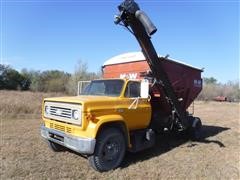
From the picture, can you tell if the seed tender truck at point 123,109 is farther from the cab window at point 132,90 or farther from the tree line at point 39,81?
the tree line at point 39,81

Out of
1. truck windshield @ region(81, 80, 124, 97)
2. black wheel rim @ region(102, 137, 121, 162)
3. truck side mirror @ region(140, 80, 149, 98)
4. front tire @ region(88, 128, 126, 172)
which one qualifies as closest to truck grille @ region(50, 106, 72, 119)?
front tire @ region(88, 128, 126, 172)

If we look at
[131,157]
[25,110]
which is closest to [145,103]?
[131,157]

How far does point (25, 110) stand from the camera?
15062mm

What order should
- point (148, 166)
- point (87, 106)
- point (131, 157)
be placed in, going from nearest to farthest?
point (87, 106) → point (148, 166) → point (131, 157)

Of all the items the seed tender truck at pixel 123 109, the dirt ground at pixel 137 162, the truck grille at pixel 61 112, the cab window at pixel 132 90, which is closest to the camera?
the dirt ground at pixel 137 162

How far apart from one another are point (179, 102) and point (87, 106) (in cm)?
407

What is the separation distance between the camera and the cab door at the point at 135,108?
21.7ft

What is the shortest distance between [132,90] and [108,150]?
1.74 m

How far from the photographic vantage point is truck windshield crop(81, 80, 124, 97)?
684 centimetres

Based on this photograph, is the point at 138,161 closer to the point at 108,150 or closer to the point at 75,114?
the point at 108,150

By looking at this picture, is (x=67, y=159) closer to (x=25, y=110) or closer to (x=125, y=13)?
(x=125, y=13)

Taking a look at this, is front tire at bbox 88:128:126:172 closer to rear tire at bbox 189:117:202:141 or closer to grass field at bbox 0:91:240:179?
grass field at bbox 0:91:240:179

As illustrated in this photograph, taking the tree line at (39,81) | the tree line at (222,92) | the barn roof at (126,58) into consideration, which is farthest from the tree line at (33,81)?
the barn roof at (126,58)

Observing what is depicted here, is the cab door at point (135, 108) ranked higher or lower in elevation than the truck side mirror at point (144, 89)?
lower
